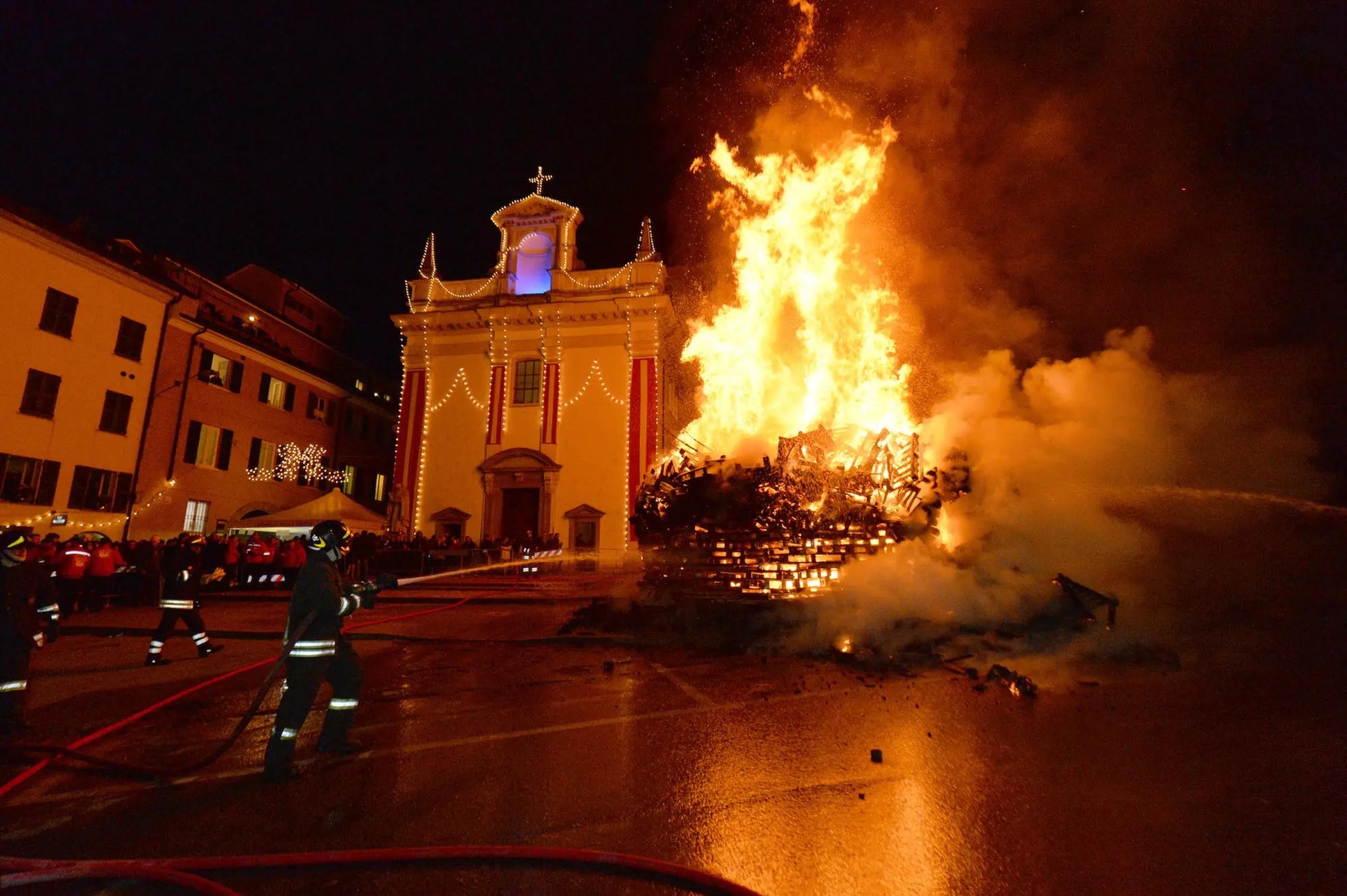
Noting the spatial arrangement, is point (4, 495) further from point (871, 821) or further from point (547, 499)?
point (871, 821)

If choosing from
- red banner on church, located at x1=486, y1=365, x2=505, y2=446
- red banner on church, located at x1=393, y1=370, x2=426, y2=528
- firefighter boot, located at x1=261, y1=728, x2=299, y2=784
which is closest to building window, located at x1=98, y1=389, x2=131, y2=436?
red banner on church, located at x1=393, y1=370, x2=426, y2=528

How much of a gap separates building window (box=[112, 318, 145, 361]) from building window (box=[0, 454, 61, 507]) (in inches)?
168

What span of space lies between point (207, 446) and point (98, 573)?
1168 centimetres

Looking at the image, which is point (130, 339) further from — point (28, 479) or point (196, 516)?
point (196, 516)

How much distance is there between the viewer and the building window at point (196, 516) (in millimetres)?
21906

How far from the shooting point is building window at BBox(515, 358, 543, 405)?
81.1ft

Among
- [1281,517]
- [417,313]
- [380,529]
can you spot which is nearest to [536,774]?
[1281,517]

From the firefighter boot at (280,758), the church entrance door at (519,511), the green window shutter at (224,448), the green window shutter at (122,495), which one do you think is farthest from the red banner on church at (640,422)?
A: the firefighter boot at (280,758)

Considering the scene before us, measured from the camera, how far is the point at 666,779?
169 inches

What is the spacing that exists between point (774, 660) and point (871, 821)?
462 cm

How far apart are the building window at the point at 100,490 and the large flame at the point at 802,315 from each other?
18.7 meters

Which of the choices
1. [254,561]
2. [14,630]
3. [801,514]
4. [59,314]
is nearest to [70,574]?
[254,561]

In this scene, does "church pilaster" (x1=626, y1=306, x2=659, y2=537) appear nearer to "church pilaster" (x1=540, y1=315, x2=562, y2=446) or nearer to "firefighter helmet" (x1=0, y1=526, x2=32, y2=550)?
"church pilaster" (x1=540, y1=315, x2=562, y2=446)

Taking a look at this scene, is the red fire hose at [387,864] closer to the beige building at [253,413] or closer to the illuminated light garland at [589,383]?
the beige building at [253,413]
